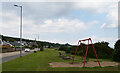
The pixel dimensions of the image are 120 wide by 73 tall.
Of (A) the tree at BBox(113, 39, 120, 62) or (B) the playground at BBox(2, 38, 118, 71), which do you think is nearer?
(B) the playground at BBox(2, 38, 118, 71)

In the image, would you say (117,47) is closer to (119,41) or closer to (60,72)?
(119,41)

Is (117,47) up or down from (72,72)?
up

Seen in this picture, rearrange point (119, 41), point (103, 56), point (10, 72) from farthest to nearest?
point (103, 56) < point (119, 41) < point (10, 72)

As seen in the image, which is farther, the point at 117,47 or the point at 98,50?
the point at 98,50

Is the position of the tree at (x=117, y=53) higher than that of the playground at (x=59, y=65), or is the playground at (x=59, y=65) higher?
the tree at (x=117, y=53)

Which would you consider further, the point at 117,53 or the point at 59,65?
the point at 117,53

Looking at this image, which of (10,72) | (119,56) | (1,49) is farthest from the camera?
(1,49)

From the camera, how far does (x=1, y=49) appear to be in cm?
3569

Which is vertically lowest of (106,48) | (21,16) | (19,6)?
(106,48)

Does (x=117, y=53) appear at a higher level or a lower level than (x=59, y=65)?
higher

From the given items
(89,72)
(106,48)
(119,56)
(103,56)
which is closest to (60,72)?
(89,72)

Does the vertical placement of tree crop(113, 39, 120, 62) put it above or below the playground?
above

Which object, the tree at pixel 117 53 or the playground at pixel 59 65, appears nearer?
the playground at pixel 59 65

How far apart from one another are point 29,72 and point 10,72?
136cm
